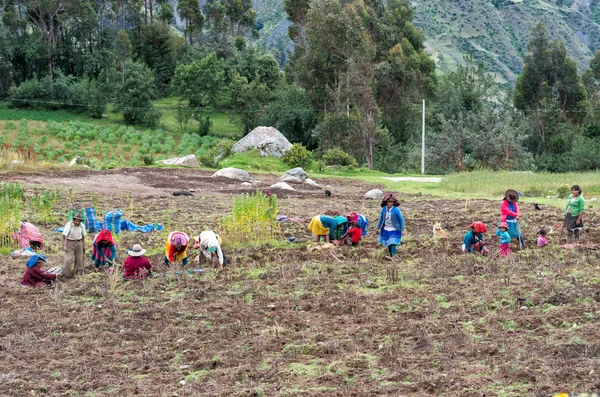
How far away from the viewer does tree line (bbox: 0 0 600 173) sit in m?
41.4

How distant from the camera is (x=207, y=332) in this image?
7.85 meters

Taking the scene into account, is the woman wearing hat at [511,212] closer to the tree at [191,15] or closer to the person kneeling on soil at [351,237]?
the person kneeling on soil at [351,237]

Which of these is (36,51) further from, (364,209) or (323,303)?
(323,303)

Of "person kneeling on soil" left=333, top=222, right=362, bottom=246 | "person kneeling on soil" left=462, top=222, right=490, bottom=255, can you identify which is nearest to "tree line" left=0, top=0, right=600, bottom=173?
"person kneeling on soil" left=333, top=222, right=362, bottom=246

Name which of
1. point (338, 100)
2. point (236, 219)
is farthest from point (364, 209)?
point (338, 100)

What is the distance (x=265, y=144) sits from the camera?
3728 centimetres

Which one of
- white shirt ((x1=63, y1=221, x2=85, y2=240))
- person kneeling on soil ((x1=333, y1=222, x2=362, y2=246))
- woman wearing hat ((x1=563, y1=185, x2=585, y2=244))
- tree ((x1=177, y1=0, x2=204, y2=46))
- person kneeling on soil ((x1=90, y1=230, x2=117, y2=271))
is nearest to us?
white shirt ((x1=63, y1=221, x2=85, y2=240))

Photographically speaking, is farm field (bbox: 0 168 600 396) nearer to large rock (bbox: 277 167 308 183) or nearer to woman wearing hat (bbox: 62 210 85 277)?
woman wearing hat (bbox: 62 210 85 277)

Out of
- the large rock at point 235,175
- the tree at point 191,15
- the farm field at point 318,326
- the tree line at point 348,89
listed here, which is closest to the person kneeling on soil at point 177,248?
the farm field at point 318,326

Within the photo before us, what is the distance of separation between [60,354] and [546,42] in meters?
47.0

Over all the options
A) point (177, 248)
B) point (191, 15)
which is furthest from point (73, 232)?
point (191, 15)

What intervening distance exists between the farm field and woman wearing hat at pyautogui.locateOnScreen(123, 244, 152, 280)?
0.96ft

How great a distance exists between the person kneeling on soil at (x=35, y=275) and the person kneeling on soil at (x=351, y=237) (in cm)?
500

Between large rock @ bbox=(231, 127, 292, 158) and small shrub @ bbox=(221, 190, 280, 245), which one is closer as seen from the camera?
small shrub @ bbox=(221, 190, 280, 245)
